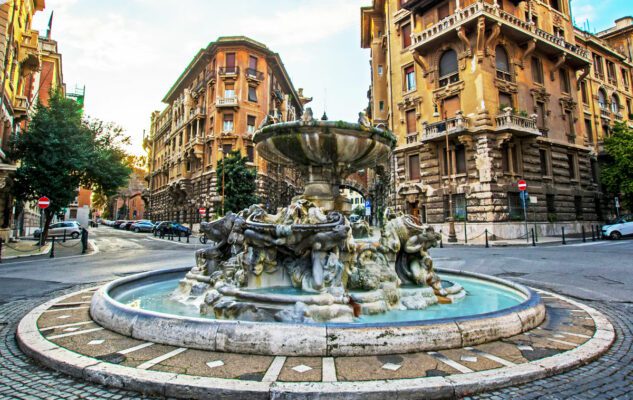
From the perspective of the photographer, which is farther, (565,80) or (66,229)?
(66,229)

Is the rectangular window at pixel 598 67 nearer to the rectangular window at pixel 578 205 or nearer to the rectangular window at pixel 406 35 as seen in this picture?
the rectangular window at pixel 578 205

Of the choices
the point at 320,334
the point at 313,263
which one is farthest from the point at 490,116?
the point at 320,334

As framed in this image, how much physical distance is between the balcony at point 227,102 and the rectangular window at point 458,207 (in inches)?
891

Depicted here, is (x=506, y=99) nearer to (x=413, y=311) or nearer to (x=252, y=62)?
(x=413, y=311)

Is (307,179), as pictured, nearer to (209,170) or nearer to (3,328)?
(3,328)

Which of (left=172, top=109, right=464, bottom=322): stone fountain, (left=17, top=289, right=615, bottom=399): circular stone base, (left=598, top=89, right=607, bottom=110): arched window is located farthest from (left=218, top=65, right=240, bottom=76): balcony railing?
(left=17, top=289, right=615, bottom=399): circular stone base

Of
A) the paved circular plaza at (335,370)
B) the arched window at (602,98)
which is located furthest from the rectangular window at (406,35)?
the paved circular plaza at (335,370)

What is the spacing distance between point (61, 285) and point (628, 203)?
113 ft

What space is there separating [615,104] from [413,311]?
40212mm

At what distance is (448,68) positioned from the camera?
23.6 meters

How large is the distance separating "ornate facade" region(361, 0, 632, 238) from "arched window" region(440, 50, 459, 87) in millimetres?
70

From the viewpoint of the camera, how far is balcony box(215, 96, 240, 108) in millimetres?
34594

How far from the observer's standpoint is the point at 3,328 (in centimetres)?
434

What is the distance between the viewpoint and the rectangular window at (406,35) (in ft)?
89.6
